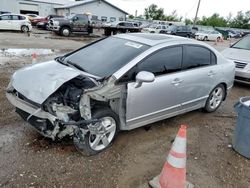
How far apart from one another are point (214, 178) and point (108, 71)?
2.04 meters

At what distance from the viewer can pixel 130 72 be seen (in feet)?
11.7

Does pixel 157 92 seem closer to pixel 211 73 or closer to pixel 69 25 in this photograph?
pixel 211 73

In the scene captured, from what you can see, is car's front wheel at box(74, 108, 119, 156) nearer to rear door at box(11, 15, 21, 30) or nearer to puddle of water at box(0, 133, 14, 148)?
puddle of water at box(0, 133, 14, 148)

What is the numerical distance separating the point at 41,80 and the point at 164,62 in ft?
6.28

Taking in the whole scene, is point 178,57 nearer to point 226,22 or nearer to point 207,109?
point 207,109

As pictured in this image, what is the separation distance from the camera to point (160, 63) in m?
3.98

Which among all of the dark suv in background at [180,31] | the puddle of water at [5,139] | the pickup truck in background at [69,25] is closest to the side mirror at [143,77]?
the puddle of water at [5,139]

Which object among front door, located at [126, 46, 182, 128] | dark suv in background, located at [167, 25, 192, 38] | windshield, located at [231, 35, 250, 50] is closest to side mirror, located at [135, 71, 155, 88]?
front door, located at [126, 46, 182, 128]

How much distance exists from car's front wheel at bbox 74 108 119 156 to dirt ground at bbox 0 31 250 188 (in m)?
0.12

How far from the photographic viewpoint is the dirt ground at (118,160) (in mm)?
3033

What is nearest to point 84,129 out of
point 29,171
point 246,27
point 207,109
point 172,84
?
point 29,171

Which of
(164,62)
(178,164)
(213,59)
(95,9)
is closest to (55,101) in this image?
(178,164)

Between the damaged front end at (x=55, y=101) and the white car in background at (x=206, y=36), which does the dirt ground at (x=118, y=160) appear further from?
the white car in background at (x=206, y=36)

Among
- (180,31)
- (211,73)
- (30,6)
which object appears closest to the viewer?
(211,73)
